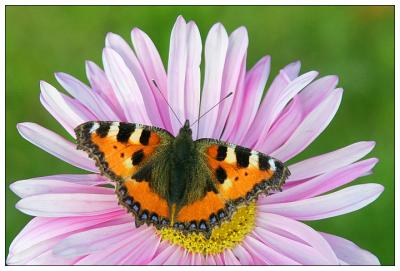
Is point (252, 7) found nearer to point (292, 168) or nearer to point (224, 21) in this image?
point (224, 21)

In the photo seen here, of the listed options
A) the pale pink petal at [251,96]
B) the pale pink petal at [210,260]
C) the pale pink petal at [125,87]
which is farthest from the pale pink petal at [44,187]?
the pale pink petal at [251,96]

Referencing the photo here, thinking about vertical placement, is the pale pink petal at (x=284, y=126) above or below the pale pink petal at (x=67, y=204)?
above

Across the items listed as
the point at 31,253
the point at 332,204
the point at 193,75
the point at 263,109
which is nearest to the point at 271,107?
the point at 263,109

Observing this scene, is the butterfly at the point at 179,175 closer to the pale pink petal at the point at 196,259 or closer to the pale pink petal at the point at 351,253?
the pale pink petal at the point at 196,259

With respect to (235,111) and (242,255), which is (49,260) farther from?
(235,111)

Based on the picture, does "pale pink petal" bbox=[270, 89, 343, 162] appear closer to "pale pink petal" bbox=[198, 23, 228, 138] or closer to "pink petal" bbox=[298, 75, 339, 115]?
"pink petal" bbox=[298, 75, 339, 115]

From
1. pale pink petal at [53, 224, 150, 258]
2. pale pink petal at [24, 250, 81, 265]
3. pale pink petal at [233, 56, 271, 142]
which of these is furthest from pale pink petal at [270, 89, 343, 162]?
pale pink petal at [24, 250, 81, 265]
